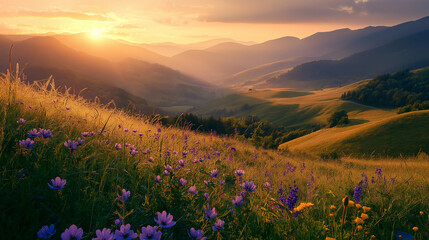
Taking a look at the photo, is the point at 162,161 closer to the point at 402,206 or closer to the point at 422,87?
the point at 402,206

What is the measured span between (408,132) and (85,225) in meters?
38.8

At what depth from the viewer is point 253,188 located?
2.53 m

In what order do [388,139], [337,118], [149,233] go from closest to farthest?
[149,233]
[388,139]
[337,118]

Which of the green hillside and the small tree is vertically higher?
the green hillside

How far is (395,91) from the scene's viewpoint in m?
114

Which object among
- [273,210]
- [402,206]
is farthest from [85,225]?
[402,206]

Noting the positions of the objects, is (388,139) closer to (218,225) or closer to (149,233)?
(218,225)

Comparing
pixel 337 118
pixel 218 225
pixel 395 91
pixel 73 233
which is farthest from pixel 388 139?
pixel 395 91

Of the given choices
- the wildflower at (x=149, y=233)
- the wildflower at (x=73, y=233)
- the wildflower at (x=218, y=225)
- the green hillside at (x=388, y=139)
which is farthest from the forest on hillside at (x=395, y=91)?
the wildflower at (x=73, y=233)

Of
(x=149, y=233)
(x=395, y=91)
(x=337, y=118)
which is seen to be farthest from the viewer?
(x=395, y=91)

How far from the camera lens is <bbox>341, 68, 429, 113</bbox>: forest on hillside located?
107438mm

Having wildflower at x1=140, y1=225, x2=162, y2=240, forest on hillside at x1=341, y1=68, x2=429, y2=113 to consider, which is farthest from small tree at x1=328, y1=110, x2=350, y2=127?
wildflower at x1=140, y1=225, x2=162, y2=240

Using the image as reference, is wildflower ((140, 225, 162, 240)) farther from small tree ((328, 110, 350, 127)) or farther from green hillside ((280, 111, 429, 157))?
small tree ((328, 110, 350, 127))

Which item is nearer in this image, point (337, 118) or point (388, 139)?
point (388, 139)
